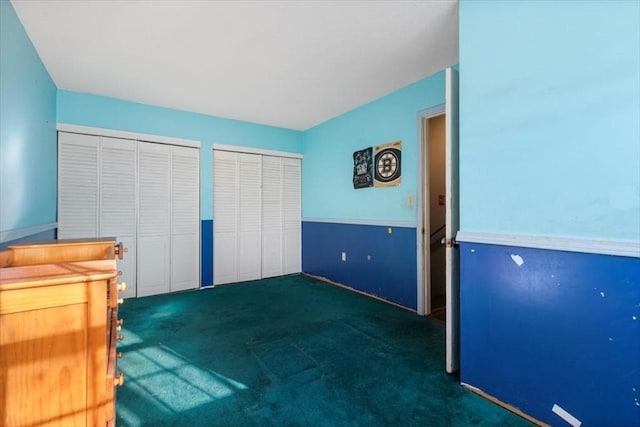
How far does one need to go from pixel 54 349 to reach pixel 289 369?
1.54 m

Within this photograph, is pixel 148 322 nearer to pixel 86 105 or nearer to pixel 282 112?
pixel 86 105

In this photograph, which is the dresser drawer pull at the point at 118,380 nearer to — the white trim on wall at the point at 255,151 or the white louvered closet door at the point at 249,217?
the white louvered closet door at the point at 249,217

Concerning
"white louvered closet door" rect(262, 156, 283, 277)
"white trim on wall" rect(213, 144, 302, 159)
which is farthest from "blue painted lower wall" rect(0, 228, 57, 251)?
"white louvered closet door" rect(262, 156, 283, 277)

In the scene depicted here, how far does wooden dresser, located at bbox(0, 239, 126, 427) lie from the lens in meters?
0.79

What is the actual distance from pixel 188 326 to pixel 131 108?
2.77 m

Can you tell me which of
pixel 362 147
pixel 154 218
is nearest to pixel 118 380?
pixel 154 218

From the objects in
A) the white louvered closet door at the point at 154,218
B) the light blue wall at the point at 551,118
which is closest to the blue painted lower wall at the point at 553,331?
the light blue wall at the point at 551,118

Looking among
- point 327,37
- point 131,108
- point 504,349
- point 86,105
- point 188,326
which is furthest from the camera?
point 131,108

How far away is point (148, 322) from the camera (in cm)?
293

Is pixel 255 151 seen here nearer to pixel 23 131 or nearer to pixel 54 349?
pixel 23 131

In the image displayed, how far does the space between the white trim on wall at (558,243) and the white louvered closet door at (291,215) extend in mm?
3382

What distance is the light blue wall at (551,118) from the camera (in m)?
1.32

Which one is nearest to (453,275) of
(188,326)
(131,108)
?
(188,326)

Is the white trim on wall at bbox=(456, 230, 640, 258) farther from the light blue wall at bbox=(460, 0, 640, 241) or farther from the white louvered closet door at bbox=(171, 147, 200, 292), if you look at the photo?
the white louvered closet door at bbox=(171, 147, 200, 292)
